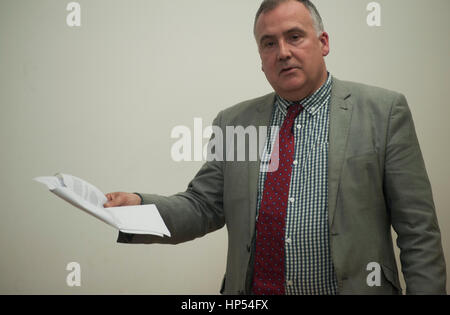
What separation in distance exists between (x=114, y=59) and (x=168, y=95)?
0.35 metres

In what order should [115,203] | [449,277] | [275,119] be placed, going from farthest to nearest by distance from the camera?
[449,277], [275,119], [115,203]

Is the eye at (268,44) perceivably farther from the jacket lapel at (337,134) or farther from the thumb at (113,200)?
the thumb at (113,200)

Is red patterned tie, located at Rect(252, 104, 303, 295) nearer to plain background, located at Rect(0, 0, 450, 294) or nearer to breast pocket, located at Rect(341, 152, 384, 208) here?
breast pocket, located at Rect(341, 152, 384, 208)

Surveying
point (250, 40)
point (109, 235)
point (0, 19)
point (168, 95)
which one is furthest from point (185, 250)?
point (0, 19)

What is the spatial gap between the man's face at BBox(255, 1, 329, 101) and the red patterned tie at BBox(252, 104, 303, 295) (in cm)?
19

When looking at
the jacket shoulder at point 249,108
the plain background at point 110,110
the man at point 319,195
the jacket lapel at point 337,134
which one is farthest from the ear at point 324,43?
the plain background at point 110,110

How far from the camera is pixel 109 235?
210 cm

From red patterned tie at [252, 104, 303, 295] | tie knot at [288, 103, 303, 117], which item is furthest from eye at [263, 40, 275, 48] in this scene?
red patterned tie at [252, 104, 303, 295]

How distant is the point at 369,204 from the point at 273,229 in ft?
1.00

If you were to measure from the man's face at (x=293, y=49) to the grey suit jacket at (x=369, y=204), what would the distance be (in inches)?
4.3

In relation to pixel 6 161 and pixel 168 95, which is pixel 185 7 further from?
pixel 6 161

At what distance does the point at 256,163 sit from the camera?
1.34m

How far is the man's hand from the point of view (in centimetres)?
122

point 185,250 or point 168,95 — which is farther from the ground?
point 168,95
